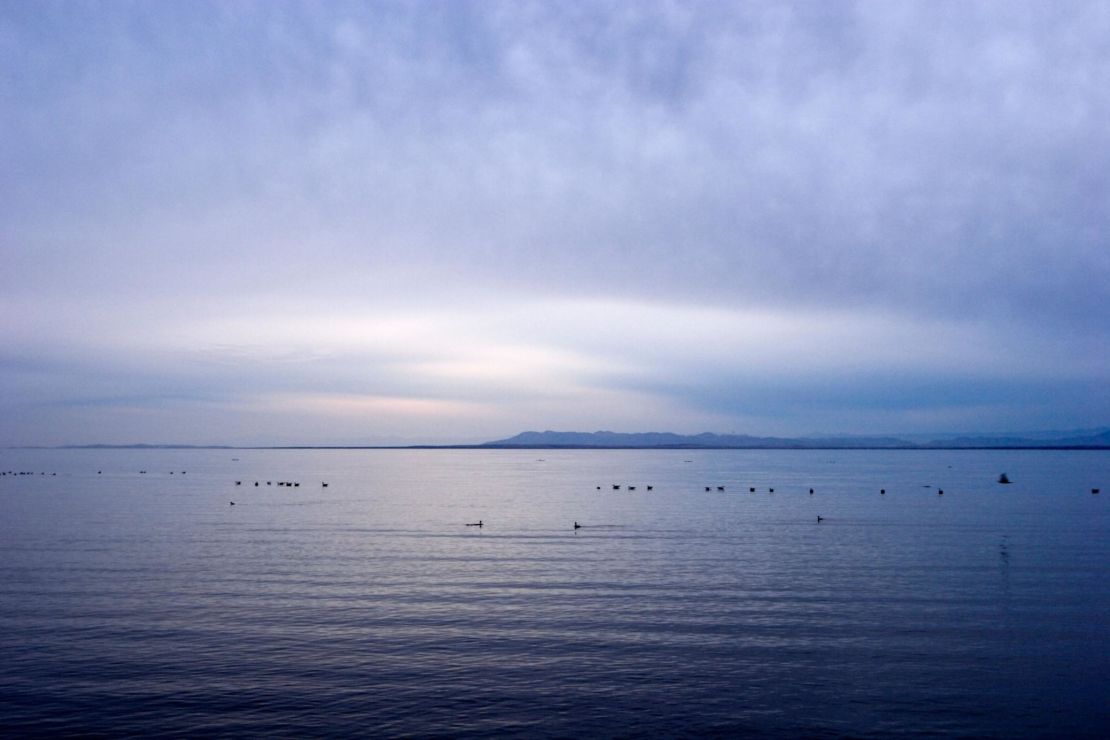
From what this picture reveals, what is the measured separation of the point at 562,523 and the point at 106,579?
124ft

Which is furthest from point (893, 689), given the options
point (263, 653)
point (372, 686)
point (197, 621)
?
point (197, 621)

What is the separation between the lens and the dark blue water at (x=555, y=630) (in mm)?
23969

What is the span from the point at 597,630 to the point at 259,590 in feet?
58.2

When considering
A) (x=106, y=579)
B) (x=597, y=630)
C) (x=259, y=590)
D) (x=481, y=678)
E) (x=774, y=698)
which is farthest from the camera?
(x=106, y=579)

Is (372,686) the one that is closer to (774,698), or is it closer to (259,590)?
(774,698)

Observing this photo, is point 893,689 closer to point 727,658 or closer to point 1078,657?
point 727,658

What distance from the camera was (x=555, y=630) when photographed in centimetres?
3266

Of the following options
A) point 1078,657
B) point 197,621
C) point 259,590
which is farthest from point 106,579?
point 1078,657

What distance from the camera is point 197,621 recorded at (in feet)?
113

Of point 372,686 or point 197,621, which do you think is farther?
point 197,621

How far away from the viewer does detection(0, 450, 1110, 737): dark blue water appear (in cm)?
2397

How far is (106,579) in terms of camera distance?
43.7 meters

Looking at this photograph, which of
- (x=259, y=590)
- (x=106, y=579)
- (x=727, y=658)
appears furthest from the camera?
(x=106, y=579)

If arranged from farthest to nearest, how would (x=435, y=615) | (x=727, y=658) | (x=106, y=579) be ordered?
(x=106, y=579) < (x=435, y=615) < (x=727, y=658)
